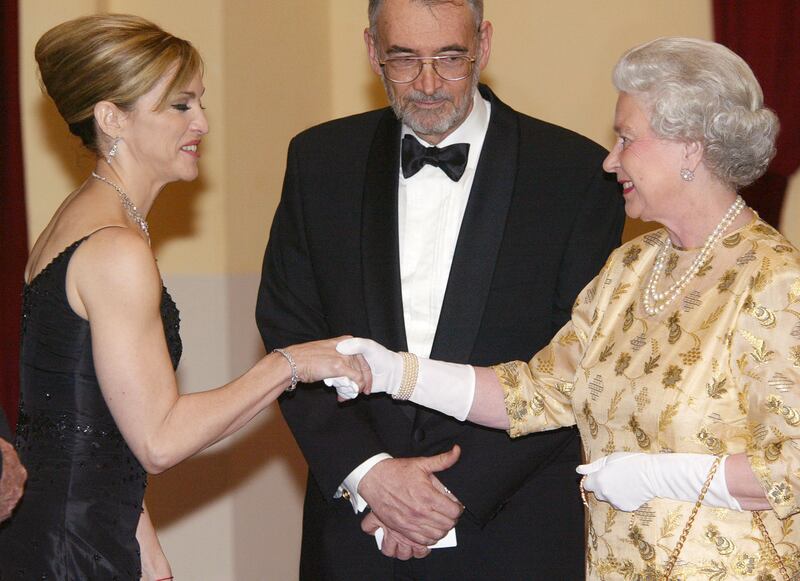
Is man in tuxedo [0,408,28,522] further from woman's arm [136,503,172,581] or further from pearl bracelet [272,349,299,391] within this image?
pearl bracelet [272,349,299,391]

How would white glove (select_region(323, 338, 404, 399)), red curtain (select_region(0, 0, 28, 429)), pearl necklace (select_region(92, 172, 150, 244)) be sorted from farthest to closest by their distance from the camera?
red curtain (select_region(0, 0, 28, 429)), white glove (select_region(323, 338, 404, 399)), pearl necklace (select_region(92, 172, 150, 244))

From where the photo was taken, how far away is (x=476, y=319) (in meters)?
2.64

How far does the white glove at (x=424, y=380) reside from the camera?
2498 millimetres

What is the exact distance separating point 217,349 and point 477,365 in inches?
73.6

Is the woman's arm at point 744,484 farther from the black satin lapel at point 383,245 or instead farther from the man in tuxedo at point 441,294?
the black satin lapel at point 383,245

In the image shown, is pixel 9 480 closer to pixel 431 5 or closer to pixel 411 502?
pixel 411 502

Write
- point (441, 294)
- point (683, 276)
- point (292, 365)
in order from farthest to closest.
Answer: point (441, 294)
point (292, 365)
point (683, 276)

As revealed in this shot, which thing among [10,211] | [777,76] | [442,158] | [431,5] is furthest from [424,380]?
[777,76]

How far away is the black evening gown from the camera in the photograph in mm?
2234

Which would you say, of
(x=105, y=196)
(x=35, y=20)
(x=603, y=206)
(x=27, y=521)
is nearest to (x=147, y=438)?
(x=27, y=521)

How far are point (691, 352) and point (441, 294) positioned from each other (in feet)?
2.50

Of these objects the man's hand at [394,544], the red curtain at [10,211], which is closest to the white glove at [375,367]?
the man's hand at [394,544]

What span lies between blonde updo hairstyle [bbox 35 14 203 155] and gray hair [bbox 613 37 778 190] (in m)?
1.01

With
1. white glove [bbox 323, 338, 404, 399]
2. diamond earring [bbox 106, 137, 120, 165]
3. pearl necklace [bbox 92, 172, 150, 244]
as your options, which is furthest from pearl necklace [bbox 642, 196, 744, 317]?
diamond earring [bbox 106, 137, 120, 165]
